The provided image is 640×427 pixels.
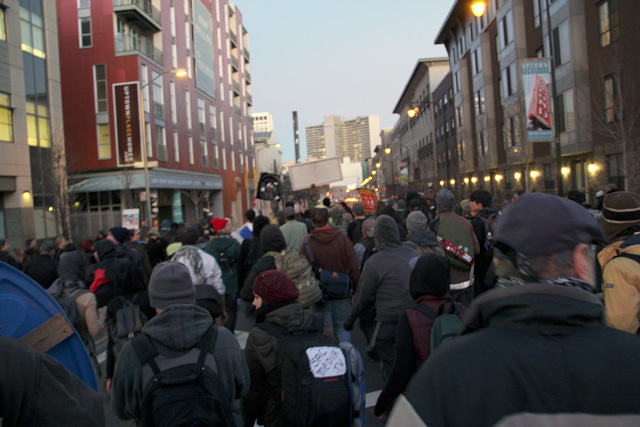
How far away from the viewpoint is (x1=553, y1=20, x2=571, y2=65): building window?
81.7ft

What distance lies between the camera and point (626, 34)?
20438mm

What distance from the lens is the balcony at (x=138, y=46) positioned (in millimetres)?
32656

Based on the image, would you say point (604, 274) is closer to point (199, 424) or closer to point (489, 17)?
point (199, 424)

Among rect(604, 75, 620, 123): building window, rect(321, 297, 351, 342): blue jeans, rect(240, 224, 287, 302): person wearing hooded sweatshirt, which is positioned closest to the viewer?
rect(240, 224, 287, 302): person wearing hooded sweatshirt

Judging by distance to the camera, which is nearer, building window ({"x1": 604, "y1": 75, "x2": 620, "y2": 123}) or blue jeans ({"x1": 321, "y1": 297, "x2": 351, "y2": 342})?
blue jeans ({"x1": 321, "y1": 297, "x2": 351, "y2": 342})

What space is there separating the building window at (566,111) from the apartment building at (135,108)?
2226 cm

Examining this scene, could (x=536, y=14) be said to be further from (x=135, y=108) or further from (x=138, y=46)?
(x=138, y=46)

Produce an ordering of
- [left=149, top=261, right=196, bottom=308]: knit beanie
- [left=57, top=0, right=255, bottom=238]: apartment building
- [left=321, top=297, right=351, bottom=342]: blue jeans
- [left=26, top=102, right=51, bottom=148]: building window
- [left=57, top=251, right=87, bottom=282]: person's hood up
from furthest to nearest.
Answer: [left=57, top=0, right=255, bottom=238]: apartment building < [left=26, top=102, right=51, bottom=148]: building window < [left=321, top=297, right=351, bottom=342]: blue jeans < [left=57, top=251, right=87, bottom=282]: person's hood up < [left=149, top=261, right=196, bottom=308]: knit beanie

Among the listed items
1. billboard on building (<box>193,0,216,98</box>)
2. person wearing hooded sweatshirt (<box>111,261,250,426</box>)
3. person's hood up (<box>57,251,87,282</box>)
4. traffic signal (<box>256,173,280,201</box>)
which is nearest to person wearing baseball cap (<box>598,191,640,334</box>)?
person wearing hooded sweatshirt (<box>111,261,250,426</box>)

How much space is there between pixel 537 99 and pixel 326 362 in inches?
657

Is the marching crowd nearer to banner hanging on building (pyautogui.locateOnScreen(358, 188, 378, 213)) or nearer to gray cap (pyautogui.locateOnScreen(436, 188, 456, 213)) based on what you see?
gray cap (pyautogui.locateOnScreen(436, 188, 456, 213))

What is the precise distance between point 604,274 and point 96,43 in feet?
118

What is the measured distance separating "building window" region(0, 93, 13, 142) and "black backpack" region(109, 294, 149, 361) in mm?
20849

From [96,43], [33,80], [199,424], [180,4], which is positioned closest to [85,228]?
[33,80]
